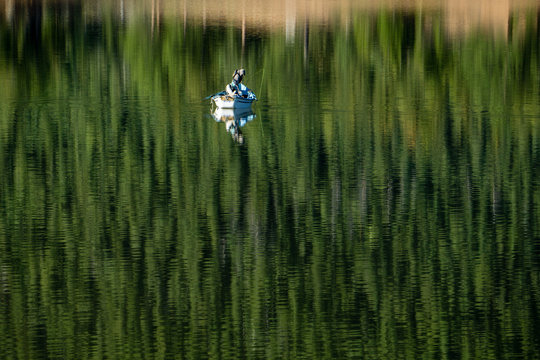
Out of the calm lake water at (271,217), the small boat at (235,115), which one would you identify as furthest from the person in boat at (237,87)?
the calm lake water at (271,217)

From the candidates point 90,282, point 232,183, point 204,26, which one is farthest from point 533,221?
point 204,26

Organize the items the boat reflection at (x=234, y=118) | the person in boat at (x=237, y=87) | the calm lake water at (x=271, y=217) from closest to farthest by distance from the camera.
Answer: the calm lake water at (x=271, y=217) < the boat reflection at (x=234, y=118) < the person in boat at (x=237, y=87)

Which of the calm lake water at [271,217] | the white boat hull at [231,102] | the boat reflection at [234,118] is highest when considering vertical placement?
the white boat hull at [231,102]

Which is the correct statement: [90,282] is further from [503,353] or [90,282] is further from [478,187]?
[478,187]

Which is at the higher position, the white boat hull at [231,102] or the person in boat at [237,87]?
the person in boat at [237,87]

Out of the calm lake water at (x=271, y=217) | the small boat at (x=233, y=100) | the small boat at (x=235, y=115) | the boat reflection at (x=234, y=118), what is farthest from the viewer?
the small boat at (x=233, y=100)

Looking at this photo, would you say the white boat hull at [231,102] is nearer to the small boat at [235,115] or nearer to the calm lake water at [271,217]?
the small boat at [235,115]

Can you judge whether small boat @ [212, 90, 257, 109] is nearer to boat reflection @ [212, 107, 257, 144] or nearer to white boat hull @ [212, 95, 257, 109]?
white boat hull @ [212, 95, 257, 109]
